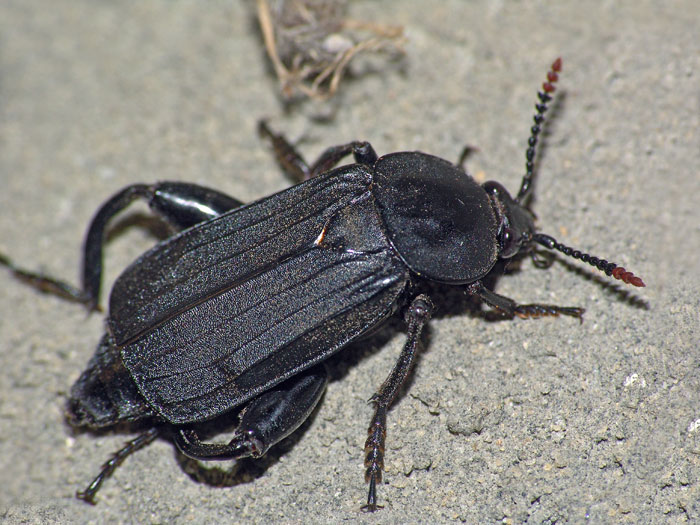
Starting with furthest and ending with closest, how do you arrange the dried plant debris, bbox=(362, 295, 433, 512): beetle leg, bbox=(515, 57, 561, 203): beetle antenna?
the dried plant debris, bbox=(515, 57, 561, 203): beetle antenna, bbox=(362, 295, 433, 512): beetle leg

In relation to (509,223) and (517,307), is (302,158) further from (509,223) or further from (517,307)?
(517,307)

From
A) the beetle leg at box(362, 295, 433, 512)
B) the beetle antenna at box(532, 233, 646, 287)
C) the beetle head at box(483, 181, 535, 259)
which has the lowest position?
the beetle leg at box(362, 295, 433, 512)

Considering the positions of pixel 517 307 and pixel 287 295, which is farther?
pixel 517 307

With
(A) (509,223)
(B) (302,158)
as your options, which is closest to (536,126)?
(A) (509,223)

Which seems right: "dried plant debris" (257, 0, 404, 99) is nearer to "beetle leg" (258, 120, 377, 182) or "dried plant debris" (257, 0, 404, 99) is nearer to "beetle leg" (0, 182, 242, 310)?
"beetle leg" (258, 120, 377, 182)

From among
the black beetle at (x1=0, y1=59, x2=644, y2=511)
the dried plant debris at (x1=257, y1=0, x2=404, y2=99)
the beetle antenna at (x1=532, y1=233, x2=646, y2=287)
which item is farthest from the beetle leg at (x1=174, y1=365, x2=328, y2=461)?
the dried plant debris at (x1=257, y1=0, x2=404, y2=99)

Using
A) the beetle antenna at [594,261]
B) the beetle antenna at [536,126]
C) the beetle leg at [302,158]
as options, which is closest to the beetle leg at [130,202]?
the beetle leg at [302,158]

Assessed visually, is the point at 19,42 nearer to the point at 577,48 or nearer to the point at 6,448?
the point at 6,448
